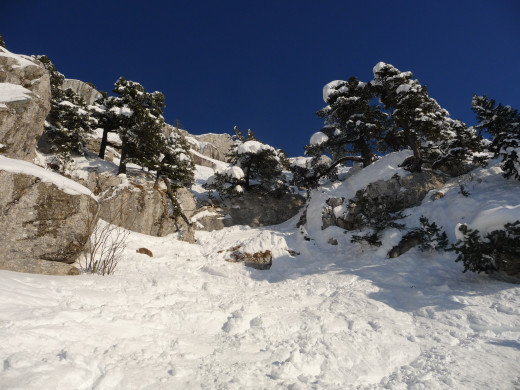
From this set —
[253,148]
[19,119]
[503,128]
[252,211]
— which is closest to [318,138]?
[253,148]

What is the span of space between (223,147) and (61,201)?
46976mm

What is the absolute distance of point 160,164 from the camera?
17.8 metres

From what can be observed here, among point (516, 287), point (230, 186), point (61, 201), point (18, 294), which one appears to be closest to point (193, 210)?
point (230, 186)

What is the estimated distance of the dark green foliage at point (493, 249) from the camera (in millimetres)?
6211

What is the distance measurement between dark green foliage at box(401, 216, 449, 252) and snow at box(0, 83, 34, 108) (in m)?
20.4

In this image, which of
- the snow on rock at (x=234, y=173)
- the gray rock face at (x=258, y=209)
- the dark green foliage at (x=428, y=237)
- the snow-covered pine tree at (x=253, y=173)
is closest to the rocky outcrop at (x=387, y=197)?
the dark green foliage at (x=428, y=237)

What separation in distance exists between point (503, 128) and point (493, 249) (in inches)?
290

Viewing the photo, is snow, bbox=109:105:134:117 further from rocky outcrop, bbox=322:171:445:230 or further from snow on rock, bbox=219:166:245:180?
rocky outcrop, bbox=322:171:445:230

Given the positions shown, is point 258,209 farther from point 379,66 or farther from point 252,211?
point 379,66

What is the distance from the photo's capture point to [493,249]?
6.42 meters

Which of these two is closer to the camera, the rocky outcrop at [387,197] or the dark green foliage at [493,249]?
the dark green foliage at [493,249]

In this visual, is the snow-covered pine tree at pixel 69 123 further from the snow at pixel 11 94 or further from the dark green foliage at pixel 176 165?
the dark green foliage at pixel 176 165

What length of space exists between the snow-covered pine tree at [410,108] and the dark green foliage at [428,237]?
19.5ft

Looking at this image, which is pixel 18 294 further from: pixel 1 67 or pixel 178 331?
pixel 1 67
